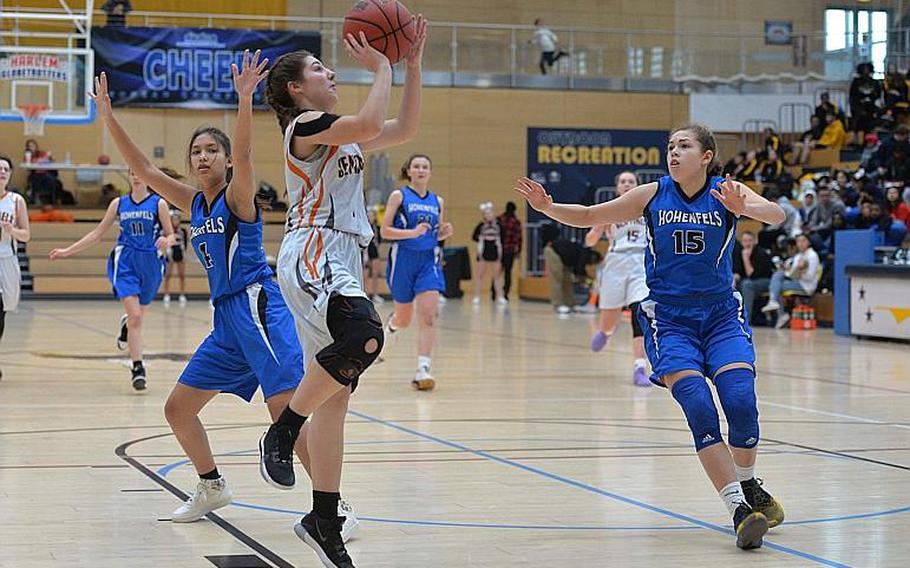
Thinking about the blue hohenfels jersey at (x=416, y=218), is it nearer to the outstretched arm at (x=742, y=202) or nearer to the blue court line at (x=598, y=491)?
the blue court line at (x=598, y=491)

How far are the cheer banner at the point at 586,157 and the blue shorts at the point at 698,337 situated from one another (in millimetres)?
25766

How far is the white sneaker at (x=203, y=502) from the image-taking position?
5.49 metres

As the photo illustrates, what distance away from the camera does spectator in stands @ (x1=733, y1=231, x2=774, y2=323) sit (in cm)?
2017

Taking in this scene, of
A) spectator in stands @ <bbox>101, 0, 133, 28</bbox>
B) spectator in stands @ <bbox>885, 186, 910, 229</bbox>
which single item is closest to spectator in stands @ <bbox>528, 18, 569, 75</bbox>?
spectator in stands @ <bbox>101, 0, 133, 28</bbox>

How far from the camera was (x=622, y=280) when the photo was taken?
11.7m

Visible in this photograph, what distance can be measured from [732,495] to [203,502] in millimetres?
2067

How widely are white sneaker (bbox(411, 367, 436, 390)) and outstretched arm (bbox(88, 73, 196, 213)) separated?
5.48 meters

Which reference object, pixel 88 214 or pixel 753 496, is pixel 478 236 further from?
pixel 753 496

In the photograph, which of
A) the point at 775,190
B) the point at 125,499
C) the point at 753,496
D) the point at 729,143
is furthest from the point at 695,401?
the point at 729,143

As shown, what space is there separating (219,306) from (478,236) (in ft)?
75.7

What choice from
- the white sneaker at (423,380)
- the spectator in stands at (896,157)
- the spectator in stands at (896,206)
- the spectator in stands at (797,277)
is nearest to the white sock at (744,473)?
the white sneaker at (423,380)

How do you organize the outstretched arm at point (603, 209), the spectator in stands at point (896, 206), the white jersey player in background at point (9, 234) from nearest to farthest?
the outstretched arm at point (603, 209)
the white jersey player in background at point (9, 234)
the spectator in stands at point (896, 206)

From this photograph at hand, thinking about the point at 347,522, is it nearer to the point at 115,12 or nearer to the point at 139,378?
the point at 139,378

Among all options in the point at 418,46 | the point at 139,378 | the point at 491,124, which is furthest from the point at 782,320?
the point at 418,46
